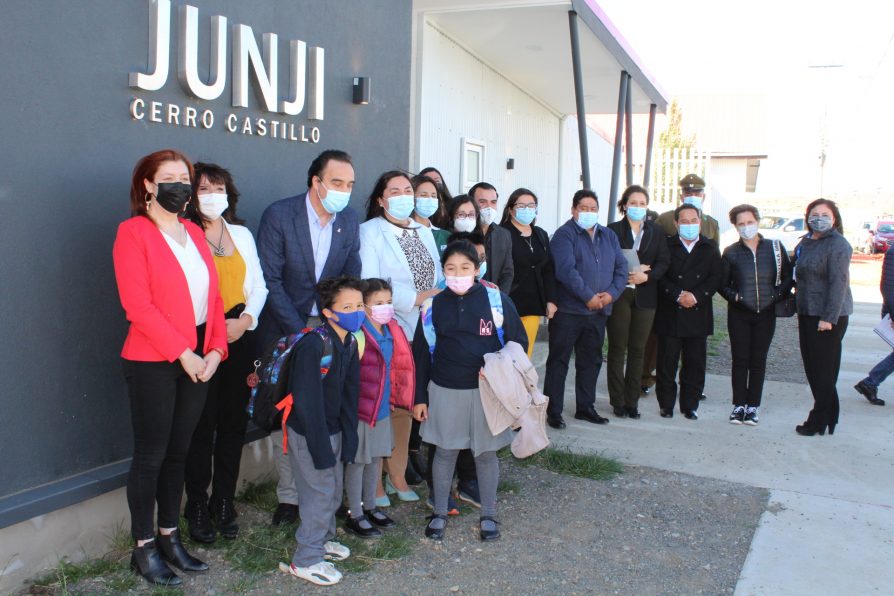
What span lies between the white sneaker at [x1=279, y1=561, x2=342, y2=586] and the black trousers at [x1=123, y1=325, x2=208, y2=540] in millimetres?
643

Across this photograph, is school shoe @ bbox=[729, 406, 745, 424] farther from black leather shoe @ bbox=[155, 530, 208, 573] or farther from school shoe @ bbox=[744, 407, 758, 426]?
black leather shoe @ bbox=[155, 530, 208, 573]

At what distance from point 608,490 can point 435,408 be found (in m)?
1.51

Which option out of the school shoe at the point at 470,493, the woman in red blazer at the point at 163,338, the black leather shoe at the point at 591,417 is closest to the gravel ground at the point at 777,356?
the black leather shoe at the point at 591,417

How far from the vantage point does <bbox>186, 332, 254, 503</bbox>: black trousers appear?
4.04 m

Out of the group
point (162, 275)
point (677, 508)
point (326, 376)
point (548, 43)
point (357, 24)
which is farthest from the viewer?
point (548, 43)

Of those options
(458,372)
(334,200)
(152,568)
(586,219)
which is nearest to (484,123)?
(586,219)

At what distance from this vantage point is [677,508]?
4.79m

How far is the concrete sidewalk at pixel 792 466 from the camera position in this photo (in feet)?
13.0

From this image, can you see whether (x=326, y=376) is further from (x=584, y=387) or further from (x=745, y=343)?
(x=745, y=343)

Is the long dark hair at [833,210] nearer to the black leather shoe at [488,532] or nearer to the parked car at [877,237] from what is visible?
the black leather shoe at [488,532]

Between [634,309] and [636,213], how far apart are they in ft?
2.72

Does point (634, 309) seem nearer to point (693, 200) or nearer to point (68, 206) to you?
point (693, 200)

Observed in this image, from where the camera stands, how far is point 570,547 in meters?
4.21

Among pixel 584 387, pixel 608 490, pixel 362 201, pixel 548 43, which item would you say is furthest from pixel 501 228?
pixel 548 43
